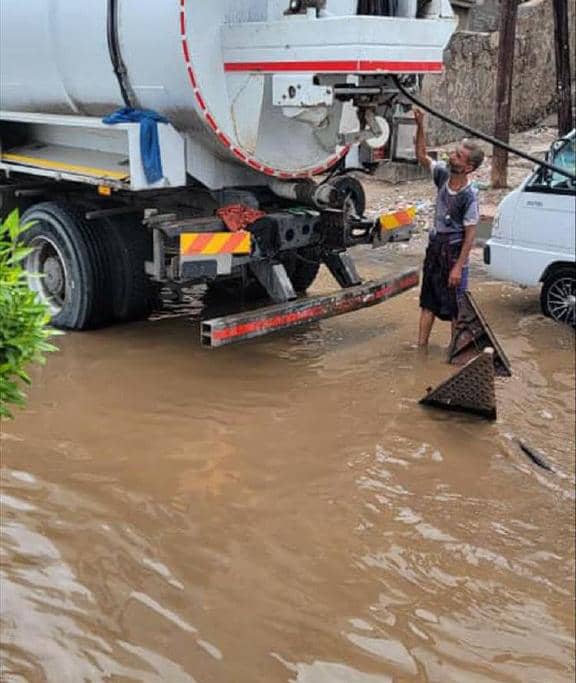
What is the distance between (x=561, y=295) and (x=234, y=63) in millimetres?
3476

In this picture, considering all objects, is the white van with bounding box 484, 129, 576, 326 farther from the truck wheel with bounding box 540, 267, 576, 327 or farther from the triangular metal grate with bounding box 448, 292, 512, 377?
the triangular metal grate with bounding box 448, 292, 512, 377

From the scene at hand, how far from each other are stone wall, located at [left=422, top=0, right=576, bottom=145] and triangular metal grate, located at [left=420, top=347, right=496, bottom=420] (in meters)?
9.59

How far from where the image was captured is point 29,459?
16.7ft

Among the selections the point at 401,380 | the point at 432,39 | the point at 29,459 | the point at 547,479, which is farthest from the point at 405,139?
the point at 29,459

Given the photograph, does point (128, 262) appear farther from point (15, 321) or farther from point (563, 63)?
point (563, 63)

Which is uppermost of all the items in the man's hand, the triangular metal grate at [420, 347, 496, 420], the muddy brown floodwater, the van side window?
the van side window

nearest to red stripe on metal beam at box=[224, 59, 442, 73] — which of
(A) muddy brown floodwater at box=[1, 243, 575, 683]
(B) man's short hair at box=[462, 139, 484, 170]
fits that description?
(B) man's short hair at box=[462, 139, 484, 170]

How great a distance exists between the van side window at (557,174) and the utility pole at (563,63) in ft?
15.5

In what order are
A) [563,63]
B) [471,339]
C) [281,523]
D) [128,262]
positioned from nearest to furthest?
[281,523], [471,339], [128,262], [563,63]

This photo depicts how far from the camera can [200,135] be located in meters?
6.34

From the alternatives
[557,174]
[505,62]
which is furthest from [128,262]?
[505,62]

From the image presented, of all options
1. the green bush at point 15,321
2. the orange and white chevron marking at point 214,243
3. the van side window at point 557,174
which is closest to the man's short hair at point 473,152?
the van side window at point 557,174

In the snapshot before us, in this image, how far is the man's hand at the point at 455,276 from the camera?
6.59 metres

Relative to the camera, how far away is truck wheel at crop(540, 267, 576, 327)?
758 cm
